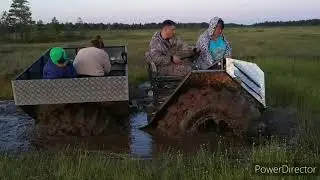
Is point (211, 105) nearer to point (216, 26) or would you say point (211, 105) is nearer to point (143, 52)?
point (216, 26)

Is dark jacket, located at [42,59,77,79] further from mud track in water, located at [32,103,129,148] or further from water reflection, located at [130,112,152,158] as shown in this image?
water reflection, located at [130,112,152,158]

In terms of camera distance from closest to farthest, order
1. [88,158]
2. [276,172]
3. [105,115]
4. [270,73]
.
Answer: [276,172]
[88,158]
[105,115]
[270,73]

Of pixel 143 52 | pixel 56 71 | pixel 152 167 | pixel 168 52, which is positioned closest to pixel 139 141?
pixel 56 71

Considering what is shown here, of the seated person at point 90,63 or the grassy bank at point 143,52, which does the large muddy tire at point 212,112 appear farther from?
the grassy bank at point 143,52

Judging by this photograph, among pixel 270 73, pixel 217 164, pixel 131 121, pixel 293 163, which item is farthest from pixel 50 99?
pixel 270 73

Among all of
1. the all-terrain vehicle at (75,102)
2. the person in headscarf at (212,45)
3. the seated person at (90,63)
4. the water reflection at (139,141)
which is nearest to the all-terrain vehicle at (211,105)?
the water reflection at (139,141)

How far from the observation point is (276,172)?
5.41 meters

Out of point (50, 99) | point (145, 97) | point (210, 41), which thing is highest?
point (210, 41)

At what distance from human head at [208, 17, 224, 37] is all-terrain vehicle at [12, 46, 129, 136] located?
2.73 m

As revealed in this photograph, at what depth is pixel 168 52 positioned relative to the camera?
1061 centimetres

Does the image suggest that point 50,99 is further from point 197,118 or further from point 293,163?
point 293,163

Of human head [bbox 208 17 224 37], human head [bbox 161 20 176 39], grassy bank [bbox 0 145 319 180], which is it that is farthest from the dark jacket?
human head [bbox 208 17 224 37]

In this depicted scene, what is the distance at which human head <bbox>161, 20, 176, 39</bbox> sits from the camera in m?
10.5

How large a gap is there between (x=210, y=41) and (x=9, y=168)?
5.95 metres
